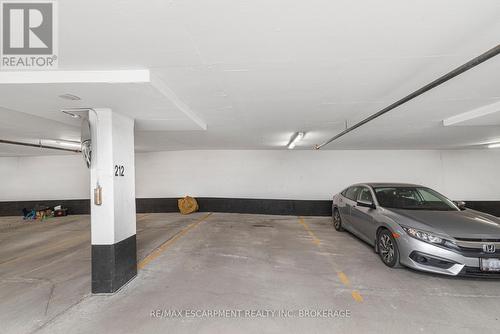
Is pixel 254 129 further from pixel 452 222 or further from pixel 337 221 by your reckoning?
pixel 452 222

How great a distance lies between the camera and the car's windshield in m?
4.05

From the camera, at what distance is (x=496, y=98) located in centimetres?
315

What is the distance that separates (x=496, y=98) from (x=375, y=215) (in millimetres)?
2480

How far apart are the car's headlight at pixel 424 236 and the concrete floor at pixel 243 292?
589mm

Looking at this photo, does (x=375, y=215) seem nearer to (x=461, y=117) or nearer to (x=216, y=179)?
(x=461, y=117)

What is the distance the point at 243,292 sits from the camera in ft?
9.52

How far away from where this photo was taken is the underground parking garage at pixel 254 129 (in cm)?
159

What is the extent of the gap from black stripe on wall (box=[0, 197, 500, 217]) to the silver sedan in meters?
3.85

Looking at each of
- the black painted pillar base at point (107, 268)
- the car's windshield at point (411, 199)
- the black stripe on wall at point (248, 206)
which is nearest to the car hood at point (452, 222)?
the car's windshield at point (411, 199)

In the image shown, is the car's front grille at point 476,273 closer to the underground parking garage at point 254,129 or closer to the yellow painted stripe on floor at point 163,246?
the underground parking garage at point 254,129

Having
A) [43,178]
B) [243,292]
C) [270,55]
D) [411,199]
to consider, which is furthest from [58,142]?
[411,199]

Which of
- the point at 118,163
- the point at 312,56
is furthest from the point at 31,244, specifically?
the point at 312,56

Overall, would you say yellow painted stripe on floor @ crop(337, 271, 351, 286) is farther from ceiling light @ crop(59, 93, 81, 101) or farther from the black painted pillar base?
ceiling light @ crop(59, 93, 81, 101)

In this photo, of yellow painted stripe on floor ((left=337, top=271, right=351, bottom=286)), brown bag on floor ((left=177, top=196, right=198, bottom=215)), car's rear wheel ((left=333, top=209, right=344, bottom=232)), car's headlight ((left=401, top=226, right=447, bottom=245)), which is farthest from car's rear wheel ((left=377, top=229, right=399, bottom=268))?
brown bag on floor ((left=177, top=196, right=198, bottom=215))
